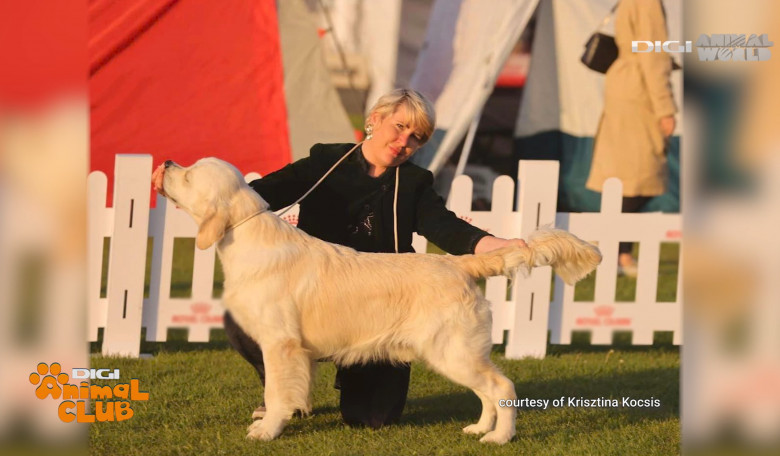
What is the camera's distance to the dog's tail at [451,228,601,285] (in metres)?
3.86

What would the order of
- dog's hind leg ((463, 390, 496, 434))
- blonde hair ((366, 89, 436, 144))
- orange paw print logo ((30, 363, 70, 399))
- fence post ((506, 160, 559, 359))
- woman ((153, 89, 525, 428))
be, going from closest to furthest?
orange paw print logo ((30, 363, 70, 399)) → dog's hind leg ((463, 390, 496, 434)) → blonde hair ((366, 89, 436, 144)) → woman ((153, 89, 525, 428)) → fence post ((506, 160, 559, 359))

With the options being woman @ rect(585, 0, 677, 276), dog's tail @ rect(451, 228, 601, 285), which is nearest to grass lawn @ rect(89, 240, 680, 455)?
dog's tail @ rect(451, 228, 601, 285)

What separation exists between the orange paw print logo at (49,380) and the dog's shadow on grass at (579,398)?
254 centimetres

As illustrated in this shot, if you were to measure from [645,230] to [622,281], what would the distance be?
264 cm

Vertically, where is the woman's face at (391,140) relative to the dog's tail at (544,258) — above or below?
above

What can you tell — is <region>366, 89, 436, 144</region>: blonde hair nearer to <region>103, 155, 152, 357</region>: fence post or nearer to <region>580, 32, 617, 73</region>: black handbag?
<region>103, 155, 152, 357</region>: fence post

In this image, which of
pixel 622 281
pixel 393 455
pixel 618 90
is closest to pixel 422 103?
pixel 393 455

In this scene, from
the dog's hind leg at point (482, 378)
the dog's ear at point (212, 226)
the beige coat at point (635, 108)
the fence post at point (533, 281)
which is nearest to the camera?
the dog's ear at point (212, 226)

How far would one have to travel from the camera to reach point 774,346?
6.31ft

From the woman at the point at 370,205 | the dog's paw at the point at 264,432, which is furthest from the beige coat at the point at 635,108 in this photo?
the dog's paw at the point at 264,432

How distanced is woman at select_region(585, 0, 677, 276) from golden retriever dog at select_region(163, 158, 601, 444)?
679 cm

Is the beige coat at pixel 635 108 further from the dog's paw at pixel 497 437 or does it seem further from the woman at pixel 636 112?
the dog's paw at pixel 497 437

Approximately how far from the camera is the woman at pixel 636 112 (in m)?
10.2

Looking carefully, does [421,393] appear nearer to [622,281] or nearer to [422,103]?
[422,103]
